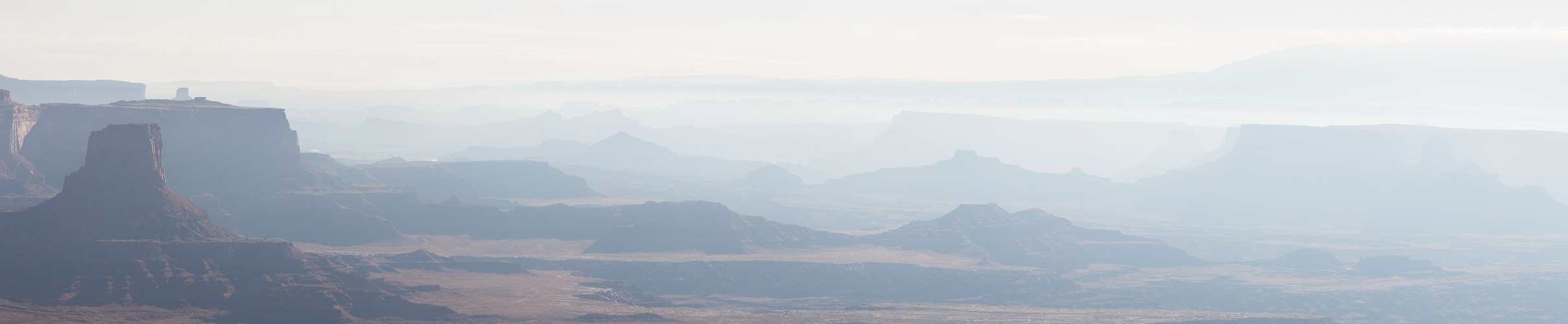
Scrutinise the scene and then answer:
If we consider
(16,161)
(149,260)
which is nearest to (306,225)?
(16,161)

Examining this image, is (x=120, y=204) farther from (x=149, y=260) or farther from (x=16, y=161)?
(x=16, y=161)

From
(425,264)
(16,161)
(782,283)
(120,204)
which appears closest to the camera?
(120,204)

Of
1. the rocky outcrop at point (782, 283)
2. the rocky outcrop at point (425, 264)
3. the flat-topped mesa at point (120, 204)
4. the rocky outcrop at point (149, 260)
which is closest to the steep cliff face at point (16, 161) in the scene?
the rocky outcrop at point (425, 264)

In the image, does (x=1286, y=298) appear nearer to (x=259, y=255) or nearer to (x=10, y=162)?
(x=259, y=255)

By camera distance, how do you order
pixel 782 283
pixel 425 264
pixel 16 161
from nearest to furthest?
1. pixel 425 264
2. pixel 16 161
3. pixel 782 283

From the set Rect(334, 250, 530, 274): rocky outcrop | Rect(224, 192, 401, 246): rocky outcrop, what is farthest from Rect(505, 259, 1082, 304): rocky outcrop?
Rect(224, 192, 401, 246): rocky outcrop

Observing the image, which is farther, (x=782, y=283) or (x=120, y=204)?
(x=782, y=283)

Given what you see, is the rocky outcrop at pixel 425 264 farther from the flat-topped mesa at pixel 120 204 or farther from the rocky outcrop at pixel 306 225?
the flat-topped mesa at pixel 120 204

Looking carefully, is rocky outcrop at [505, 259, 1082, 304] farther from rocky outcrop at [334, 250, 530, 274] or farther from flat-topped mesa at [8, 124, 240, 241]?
flat-topped mesa at [8, 124, 240, 241]
